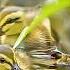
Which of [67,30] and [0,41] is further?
[0,41]

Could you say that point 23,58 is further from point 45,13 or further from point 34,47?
point 45,13

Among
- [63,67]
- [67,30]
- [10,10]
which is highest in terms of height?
[10,10]

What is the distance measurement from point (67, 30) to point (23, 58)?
25.1 inches

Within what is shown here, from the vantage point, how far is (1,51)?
42.3 inches

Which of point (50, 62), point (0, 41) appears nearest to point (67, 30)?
point (50, 62)

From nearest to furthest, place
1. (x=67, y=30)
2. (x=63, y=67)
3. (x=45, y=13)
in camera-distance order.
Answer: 1. (x=45, y=13)
2. (x=67, y=30)
3. (x=63, y=67)

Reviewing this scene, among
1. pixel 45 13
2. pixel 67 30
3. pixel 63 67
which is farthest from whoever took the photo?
pixel 63 67

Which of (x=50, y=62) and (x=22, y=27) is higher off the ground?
(x=22, y=27)

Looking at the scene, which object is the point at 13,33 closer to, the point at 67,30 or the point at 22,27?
the point at 22,27

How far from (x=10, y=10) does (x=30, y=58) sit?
31 centimetres

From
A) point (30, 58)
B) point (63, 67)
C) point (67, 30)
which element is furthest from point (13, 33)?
point (67, 30)

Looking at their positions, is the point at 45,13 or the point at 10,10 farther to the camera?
the point at 10,10

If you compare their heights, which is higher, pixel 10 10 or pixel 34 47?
pixel 10 10

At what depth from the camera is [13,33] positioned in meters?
1.07
